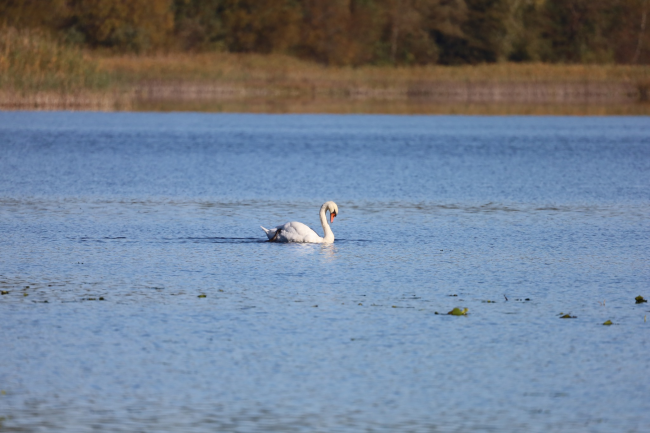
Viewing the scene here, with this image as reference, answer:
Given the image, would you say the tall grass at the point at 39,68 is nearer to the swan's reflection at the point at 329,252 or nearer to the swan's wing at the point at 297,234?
the swan's wing at the point at 297,234

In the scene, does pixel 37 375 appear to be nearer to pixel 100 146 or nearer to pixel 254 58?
pixel 100 146

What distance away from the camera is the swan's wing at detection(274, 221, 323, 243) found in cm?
1274

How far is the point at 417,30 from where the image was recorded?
7350 cm

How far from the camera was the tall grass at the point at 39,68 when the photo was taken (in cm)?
3422

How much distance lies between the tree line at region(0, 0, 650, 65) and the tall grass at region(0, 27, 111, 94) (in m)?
29.5

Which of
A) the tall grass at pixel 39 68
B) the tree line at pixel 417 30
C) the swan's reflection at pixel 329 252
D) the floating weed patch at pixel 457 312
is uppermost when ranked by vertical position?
the tree line at pixel 417 30

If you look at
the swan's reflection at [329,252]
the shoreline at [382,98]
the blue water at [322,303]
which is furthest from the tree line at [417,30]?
the swan's reflection at [329,252]

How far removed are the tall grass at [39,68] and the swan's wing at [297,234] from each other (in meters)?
23.5

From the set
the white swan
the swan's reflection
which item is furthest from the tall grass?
the swan's reflection

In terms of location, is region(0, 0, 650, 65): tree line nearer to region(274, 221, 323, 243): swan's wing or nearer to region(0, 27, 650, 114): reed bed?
region(0, 27, 650, 114): reed bed

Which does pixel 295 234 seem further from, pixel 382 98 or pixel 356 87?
pixel 382 98

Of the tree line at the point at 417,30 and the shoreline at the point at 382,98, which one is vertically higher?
the tree line at the point at 417,30

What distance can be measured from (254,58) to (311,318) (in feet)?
167

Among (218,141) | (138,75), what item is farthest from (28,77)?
(138,75)
